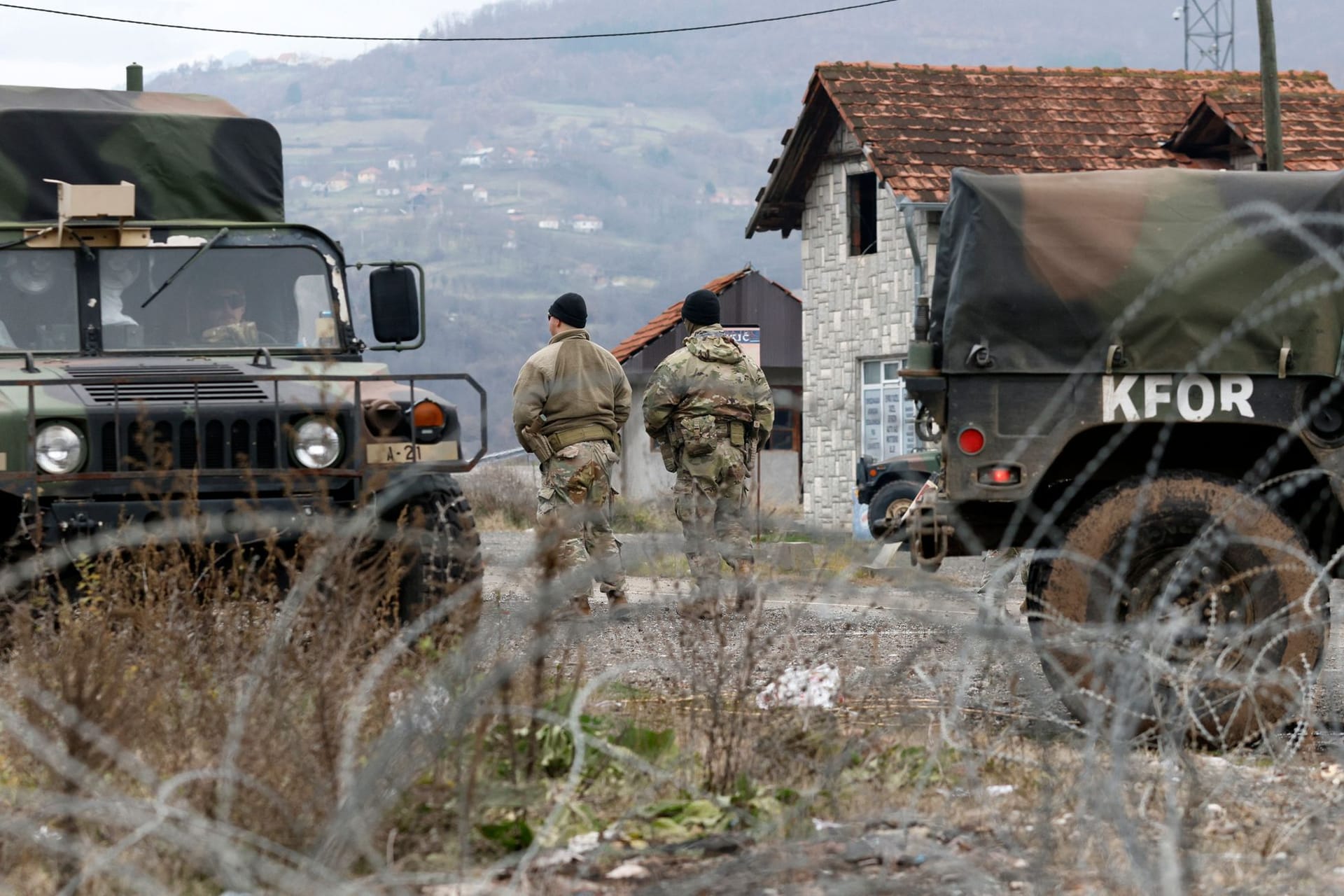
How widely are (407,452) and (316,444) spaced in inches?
14.1

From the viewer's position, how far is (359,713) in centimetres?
385

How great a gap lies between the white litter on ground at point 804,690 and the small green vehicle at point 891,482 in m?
10.2

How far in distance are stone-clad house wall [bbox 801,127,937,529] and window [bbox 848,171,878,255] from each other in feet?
0.35

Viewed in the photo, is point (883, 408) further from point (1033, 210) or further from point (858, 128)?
point (1033, 210)

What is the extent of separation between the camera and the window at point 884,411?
969 inches

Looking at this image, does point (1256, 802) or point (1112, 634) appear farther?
point (1256, 802)

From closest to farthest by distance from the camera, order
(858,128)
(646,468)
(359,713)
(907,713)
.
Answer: (359,713)
(907,713)
(858,128)
(646,468)

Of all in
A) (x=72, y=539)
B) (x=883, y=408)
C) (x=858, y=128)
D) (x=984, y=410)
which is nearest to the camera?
(x=984, y=410)

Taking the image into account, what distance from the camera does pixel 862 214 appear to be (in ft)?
85.0

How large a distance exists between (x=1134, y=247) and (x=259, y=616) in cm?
328

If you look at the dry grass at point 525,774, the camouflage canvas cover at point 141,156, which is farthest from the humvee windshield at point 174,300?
the dry grass at point 525,774

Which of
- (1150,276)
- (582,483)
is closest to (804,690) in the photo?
(1150,276)

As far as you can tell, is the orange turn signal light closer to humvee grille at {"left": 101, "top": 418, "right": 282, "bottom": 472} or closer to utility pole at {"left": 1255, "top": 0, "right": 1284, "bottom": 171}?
humvee grille at {"left": 101, "top": 418, "right": 282, "bottom": 472}

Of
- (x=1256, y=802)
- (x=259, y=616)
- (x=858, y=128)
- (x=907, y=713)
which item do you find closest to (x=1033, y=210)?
(x=907, y=713)
